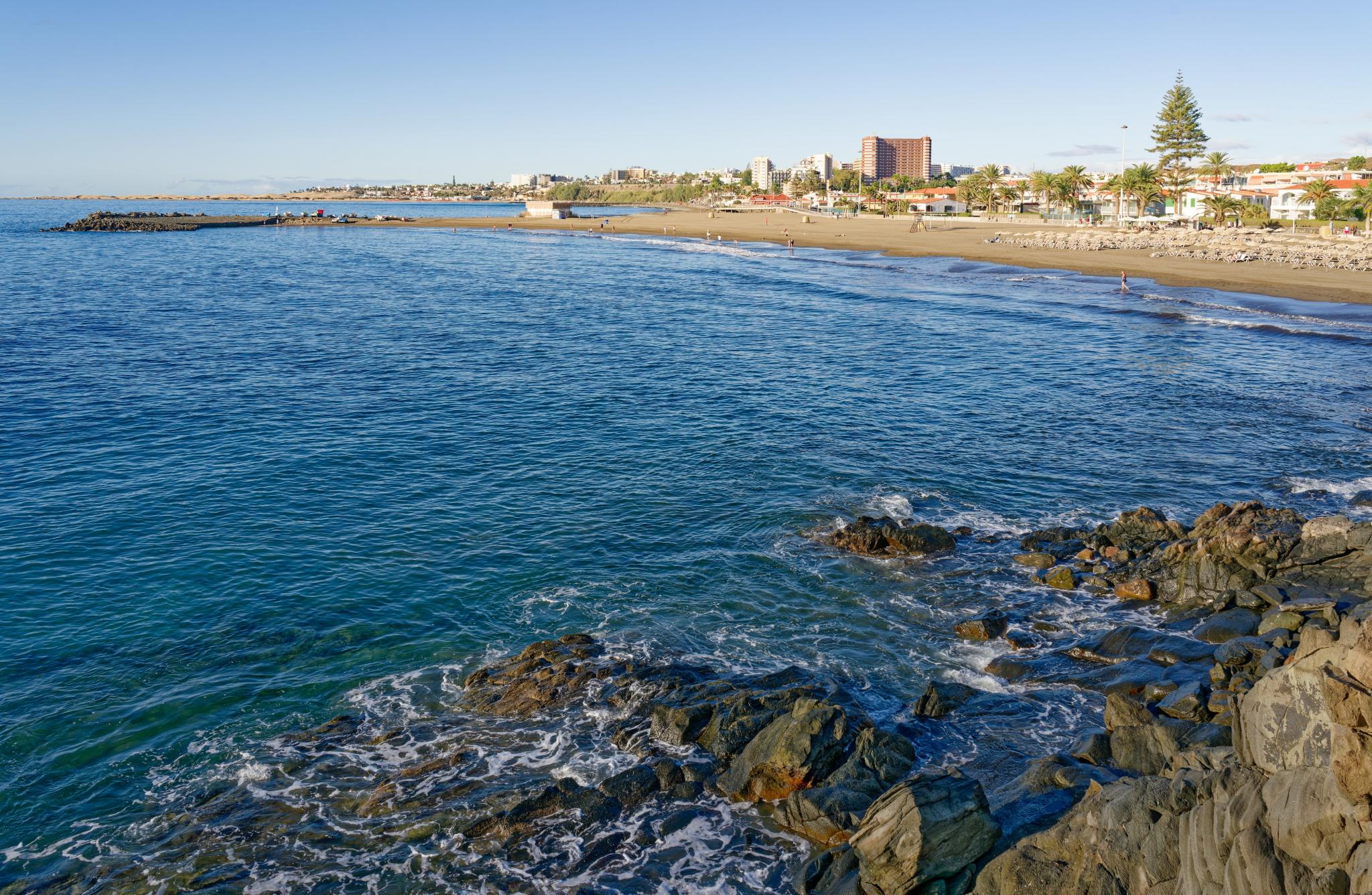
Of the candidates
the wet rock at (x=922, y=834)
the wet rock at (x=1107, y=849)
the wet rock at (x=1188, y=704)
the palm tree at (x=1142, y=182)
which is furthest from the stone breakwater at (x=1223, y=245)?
the wet rock at (x=922, y=834)

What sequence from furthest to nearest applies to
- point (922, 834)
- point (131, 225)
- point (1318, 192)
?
point (131, 225) → point (1318, 192) → point (922, 834)

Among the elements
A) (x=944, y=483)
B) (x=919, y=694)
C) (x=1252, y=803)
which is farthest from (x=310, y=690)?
(x=944, y=483)

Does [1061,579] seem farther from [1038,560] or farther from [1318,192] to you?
[1318,192]

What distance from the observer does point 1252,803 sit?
10516 mm

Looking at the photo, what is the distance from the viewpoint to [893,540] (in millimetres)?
26281

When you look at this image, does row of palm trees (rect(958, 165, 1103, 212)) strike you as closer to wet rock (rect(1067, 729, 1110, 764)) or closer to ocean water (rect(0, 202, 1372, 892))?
ocean water (rect(0, 202, 1372, 892))

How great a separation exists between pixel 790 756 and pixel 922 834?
138 inches

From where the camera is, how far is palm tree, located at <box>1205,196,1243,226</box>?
375ft

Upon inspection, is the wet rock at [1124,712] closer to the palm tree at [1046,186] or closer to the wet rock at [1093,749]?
the wet rock at [1093,749]

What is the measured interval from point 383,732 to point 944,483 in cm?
2190

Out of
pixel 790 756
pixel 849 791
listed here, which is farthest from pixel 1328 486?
pixel 790 756

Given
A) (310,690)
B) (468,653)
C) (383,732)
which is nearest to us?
(383,732)

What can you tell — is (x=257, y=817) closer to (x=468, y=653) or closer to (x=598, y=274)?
(x=468, y=653)

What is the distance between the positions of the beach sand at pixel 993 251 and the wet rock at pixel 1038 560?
2256 inches
